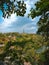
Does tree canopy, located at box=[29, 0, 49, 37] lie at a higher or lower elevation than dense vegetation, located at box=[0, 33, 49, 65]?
higher

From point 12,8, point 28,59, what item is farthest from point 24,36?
point 28,59

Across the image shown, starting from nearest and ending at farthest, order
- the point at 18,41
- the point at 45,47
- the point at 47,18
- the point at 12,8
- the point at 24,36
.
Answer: the point at 47,18 → the point at 45,47 → the point at 12,8 → the point at 18,41 → the point at 24,36

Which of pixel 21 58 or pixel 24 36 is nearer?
pixel 21 58

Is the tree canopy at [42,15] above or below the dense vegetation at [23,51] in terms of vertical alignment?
above

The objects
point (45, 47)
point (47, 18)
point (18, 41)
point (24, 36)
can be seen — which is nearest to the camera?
point (47, 18)

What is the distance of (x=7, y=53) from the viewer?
1089 inches

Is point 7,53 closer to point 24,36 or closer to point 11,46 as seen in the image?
point 11,46

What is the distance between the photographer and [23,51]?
92.7 ft

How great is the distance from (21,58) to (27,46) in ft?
10.1

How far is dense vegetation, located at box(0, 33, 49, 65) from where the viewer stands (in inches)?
1023

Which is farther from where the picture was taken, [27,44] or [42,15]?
[27,44]

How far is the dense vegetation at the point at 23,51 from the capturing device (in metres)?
26.0

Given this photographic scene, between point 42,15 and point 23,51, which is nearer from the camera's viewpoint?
point 42,15

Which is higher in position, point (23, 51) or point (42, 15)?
point (42, 15)
